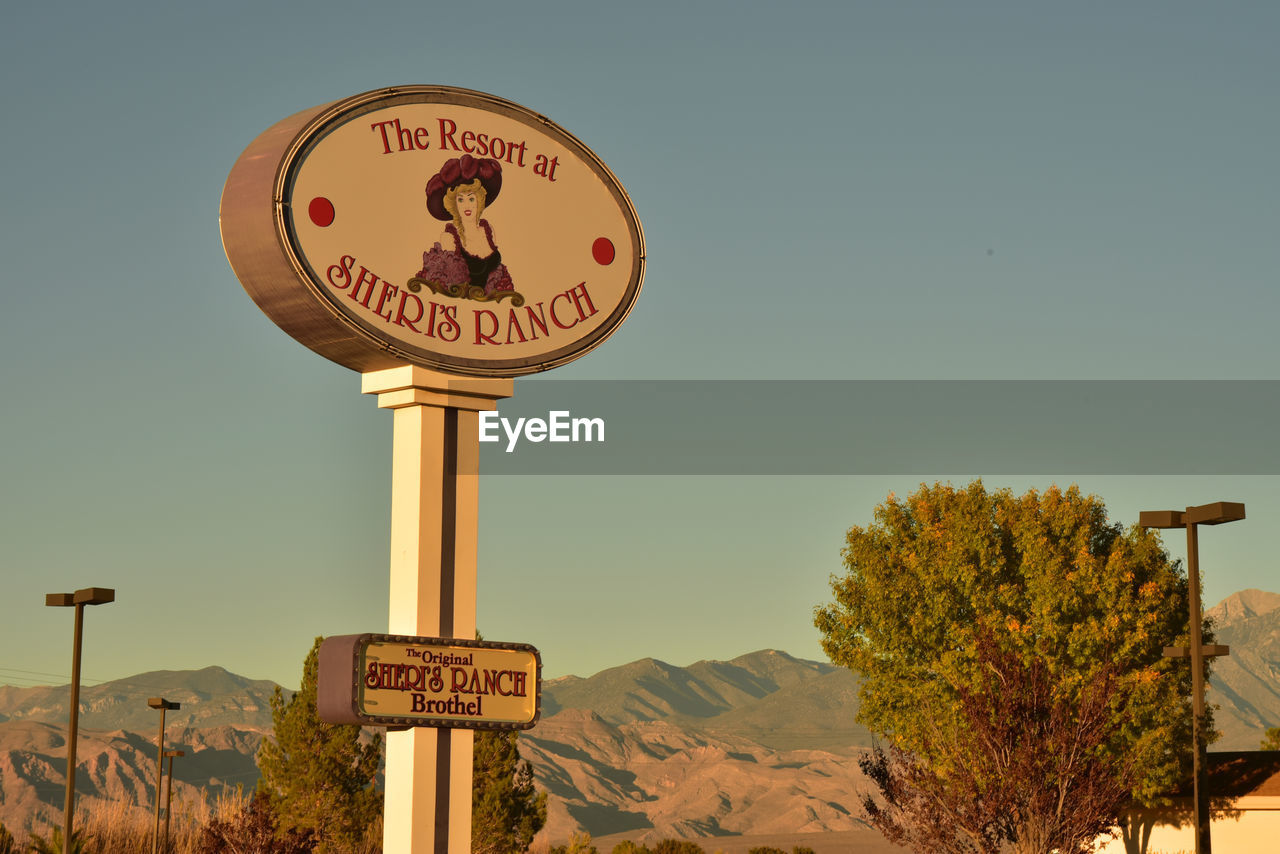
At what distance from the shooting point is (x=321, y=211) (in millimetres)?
17234

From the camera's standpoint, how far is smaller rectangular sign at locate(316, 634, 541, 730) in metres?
16.9

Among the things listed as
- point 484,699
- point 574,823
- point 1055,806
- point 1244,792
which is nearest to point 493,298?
point 484,699

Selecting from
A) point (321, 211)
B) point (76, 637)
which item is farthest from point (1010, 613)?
point (321, 211)

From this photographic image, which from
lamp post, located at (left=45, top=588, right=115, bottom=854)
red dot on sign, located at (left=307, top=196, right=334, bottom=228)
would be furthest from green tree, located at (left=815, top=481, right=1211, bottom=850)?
red dot on sign, located at (left=307, top=196, right=334, bottom=228)

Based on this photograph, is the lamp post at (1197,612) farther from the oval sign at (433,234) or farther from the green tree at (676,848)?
the green tree at (676,848)

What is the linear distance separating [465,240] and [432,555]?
12.0ft

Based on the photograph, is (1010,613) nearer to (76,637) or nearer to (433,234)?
(76,637)

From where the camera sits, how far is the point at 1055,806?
132ft

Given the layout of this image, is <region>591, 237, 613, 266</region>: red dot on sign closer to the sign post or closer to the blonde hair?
the sign post

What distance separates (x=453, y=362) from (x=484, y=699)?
384cm

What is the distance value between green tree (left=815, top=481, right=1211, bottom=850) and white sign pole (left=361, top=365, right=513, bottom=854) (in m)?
28.9

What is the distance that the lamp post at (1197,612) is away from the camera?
100ft

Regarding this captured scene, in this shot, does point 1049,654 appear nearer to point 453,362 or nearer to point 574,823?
point 453,362

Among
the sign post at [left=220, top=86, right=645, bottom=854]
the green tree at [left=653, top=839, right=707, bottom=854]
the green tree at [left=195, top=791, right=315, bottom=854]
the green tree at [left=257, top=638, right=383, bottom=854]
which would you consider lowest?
the green tree at [left=653, top=839, right=707, bottom=854]
